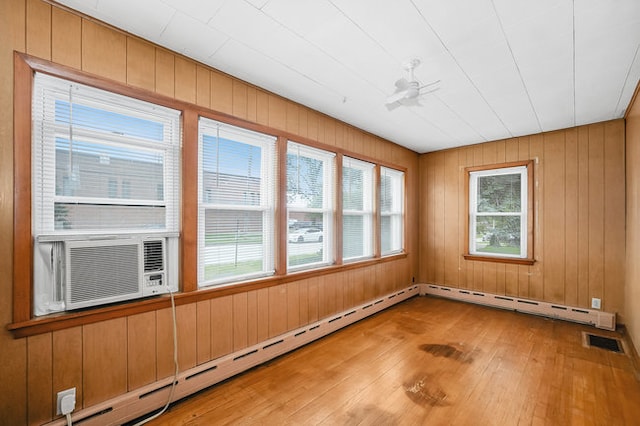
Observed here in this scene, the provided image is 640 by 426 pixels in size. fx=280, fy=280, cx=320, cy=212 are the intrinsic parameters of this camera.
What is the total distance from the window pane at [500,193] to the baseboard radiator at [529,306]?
1.35 m

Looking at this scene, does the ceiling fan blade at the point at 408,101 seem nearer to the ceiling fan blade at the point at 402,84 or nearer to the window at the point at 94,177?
the ceiling fan blade at the point at 402,84

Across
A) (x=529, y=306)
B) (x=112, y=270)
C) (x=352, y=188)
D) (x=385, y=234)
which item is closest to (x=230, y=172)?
(x=112, y=270)

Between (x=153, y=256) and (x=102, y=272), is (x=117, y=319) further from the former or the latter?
(x=153, y=256)

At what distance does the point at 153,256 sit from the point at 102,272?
0.30 metres

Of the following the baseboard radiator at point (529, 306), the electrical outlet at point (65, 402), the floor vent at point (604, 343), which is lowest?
the floor vent at point (604, 343)

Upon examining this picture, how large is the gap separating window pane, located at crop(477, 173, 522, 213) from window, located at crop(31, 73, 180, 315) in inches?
176

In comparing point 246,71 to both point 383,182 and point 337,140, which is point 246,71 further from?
point 383,182

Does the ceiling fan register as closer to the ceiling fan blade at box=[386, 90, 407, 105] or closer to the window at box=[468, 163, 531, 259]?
the ceiling fan blade at box=[386, 90, 407, 105]

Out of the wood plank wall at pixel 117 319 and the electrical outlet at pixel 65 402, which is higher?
the wood plank wall at pixel 117 319

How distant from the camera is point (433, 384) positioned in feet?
7.63

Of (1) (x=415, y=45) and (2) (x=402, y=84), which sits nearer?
(1) (x=415, y=45)

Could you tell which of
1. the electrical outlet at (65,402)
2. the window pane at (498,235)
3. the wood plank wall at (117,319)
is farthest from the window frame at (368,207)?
the electrical outlet at (65,402)

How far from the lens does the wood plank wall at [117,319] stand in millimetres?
1527

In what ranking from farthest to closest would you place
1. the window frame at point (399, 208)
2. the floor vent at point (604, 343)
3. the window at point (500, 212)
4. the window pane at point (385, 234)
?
the window frame at point (399, 208), the window pane at point (385, 234), the window at point (500, 212), the floor vent at point (604, 343)
